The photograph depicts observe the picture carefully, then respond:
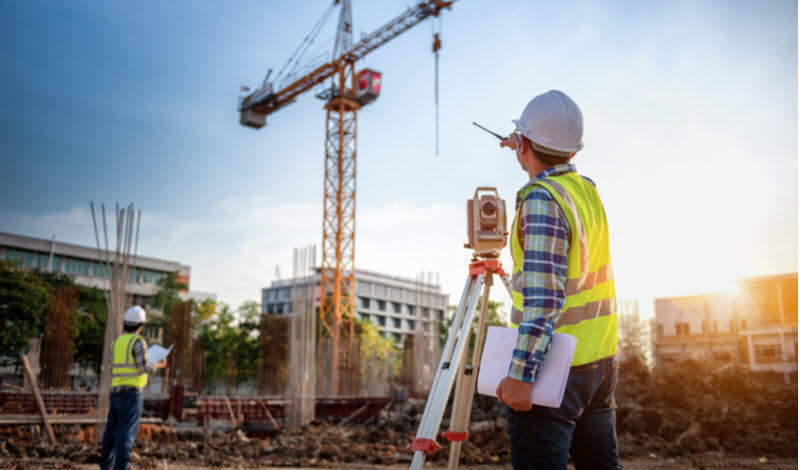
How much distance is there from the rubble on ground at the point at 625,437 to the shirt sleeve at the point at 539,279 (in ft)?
16.5

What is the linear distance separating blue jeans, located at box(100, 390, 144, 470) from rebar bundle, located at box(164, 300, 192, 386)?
12755mm

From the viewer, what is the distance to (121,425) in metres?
4.39

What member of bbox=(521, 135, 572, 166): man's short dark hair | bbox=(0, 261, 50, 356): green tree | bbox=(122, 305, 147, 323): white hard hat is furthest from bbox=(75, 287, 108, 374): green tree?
bbox=(521, 135, 572, 166): man's short dark hair

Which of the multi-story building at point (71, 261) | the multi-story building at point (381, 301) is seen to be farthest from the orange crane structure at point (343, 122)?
the multi-story building at point (381, 301)

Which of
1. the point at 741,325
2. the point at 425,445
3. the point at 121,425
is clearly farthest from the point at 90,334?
the point at 425,445

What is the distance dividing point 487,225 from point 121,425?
3.35 m

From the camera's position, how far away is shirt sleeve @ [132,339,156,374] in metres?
A: 4.54

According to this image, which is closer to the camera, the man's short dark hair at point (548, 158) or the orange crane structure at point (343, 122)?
the man's short dark hair at point (548, 158)

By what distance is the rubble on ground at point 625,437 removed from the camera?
666cm

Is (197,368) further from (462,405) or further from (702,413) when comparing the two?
(462,405)

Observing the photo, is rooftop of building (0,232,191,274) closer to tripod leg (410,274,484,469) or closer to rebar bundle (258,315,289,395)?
rebar bundle (258,315,289,395)

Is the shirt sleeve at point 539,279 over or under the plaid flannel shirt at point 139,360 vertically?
over

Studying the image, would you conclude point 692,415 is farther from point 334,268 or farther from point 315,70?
point 315,70

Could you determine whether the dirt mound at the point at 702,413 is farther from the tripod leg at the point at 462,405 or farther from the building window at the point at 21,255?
the building window at the point at 21,255
